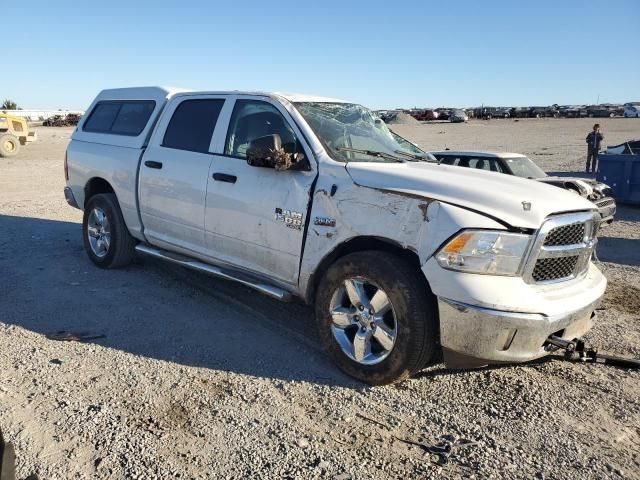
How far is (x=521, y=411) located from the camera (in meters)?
3.60

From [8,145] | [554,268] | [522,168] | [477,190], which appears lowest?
[8,145]

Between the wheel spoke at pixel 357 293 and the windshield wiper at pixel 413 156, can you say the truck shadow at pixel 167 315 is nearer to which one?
the wheel spoke at pixel 357 293

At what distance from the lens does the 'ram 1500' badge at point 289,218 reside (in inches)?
168

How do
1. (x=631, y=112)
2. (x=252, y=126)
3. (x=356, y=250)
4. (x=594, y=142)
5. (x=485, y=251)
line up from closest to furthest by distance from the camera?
(x=485, y=251)
(x=356, y=250)
(x=252, y=126)
(x=594, y=142)
(x=631, y=112)

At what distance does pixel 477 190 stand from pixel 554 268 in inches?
28.5

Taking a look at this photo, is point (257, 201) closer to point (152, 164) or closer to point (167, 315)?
point (167, 315)

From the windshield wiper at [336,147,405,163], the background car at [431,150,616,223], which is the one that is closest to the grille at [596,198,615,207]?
the background car at [431,150,616,223]

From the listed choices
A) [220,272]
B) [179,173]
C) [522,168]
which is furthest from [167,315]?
[522,168]

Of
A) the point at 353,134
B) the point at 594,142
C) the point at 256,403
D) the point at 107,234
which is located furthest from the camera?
the point at 594,142

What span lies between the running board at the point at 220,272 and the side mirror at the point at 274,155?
97 centimetres

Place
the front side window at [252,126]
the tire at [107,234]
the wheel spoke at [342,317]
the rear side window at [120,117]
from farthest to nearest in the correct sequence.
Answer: the tire at [107,234] < the rear side window at [120,117] < the front side window at [252,126] < the wheel spoke at [342,317]

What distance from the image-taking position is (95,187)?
6.70 metres

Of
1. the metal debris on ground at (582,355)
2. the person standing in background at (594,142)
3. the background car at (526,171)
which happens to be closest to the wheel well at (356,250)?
the metal debris on ground at (582,355)

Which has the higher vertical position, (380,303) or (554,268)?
(554,268)
